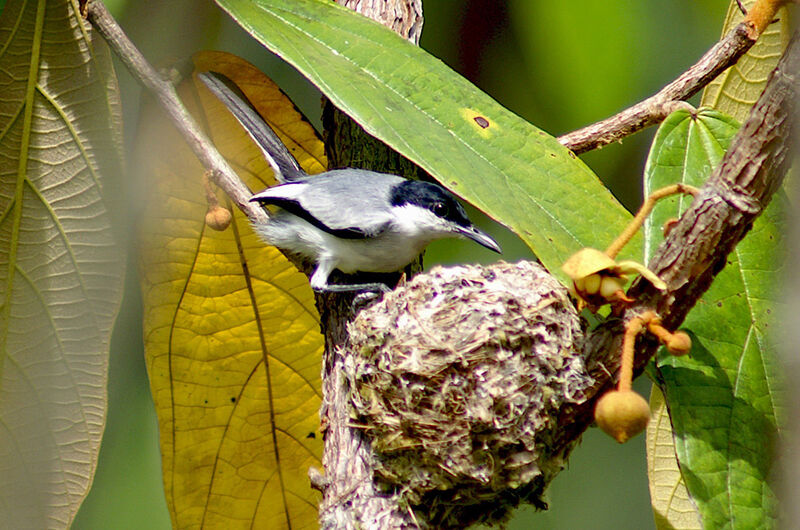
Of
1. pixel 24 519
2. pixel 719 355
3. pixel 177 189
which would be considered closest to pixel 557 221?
pixel 719 355

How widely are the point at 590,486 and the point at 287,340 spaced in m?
2.37

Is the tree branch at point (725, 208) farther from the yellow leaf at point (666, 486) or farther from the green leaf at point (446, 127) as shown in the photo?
the yellow leaf at point (666, 486)

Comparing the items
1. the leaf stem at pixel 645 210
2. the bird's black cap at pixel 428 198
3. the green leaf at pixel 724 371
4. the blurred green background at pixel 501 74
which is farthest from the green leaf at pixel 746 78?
the bird's black cap at pixel 428 198

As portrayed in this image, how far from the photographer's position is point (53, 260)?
2072 mm

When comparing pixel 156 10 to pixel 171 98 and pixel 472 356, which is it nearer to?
pixel 171 98

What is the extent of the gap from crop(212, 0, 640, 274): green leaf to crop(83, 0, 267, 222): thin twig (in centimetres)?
27

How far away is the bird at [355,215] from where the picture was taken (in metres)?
2.48

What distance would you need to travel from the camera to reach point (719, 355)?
5.68 ft

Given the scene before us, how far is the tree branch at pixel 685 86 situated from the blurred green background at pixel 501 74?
13.0 inches

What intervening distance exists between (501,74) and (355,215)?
102cm

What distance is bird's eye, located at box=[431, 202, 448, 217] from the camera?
102 inches

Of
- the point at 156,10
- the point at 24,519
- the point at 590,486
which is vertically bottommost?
the point at 24,519

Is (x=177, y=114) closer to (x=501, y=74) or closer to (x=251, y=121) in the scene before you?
(x=251, y=121)

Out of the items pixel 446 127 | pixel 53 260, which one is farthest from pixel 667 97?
pixel 53 260
